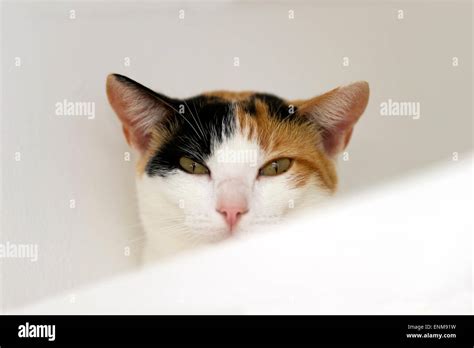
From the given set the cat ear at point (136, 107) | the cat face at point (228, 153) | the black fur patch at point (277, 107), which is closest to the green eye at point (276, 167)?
the cat face at point (228, 153)

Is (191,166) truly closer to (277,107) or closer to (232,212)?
(232,212)

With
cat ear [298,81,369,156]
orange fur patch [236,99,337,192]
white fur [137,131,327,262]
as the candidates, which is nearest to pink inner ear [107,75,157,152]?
white fur [137,131,327,262]

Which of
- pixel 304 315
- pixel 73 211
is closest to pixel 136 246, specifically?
pixel 73 211

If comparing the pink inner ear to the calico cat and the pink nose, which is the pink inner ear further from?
the pink nose

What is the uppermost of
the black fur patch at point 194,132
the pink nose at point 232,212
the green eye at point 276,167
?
the black fur patch at point 194,132

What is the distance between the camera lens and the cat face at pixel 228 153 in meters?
1.18

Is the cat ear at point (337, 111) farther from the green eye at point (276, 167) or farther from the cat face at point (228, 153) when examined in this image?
the green eye at point (276, 167)

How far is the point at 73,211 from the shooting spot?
1312 millimetres

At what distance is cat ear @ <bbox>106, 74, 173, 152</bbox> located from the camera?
121cm

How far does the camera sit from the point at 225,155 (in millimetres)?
1192

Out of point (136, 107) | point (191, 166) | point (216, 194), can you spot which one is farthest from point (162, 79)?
point (216, 194)

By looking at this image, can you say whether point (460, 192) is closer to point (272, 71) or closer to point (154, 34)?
point (272, 71)

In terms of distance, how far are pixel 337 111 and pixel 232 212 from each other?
368 millimetres
